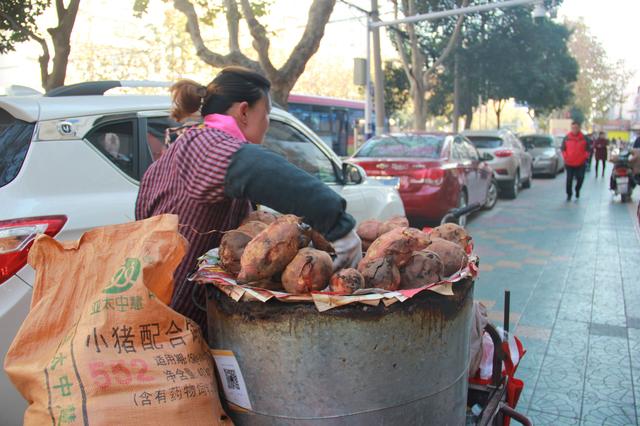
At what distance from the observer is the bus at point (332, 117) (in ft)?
72.0

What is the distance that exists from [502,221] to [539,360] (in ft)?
21.4

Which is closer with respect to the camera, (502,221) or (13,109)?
(13,109)

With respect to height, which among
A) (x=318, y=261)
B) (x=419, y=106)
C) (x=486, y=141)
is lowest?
(x=486, y=141)

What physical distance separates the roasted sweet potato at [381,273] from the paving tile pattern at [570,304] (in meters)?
2.20

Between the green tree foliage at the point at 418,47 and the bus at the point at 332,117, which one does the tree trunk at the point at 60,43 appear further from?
the bus at the point at 332,117

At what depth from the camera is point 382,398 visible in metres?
1.58

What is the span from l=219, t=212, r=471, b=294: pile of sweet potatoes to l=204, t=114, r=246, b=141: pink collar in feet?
1.11

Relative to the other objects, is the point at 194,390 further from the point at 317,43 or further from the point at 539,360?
the point at 317,43

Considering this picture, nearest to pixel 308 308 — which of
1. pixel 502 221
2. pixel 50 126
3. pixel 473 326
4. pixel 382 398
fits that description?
pixel 382 398

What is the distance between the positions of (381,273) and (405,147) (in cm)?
811

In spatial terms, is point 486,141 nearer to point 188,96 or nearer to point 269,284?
point 188,96

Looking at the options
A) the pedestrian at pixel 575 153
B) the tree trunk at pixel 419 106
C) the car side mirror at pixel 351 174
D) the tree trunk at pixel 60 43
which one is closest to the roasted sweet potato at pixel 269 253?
the car side mirror at pixel 351 174

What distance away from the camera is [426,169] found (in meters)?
8.73

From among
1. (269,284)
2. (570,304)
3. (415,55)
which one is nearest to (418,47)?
(415,55)
